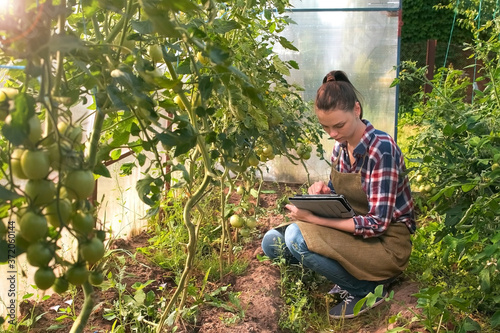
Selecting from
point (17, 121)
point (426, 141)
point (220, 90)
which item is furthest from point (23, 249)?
point (426, 141)

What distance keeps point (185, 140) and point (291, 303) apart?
5.53 ft

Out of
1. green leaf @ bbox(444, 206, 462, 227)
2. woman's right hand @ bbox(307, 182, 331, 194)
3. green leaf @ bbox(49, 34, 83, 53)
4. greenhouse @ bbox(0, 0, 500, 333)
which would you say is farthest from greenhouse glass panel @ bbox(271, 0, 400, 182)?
green leaf @ bbox(49, 34, 83, 53)

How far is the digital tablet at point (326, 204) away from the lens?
7.22 ft

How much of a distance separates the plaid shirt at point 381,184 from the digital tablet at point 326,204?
0.22 feet

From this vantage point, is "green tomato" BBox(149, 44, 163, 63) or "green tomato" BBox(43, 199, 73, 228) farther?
"green tomato" BBox(149, 44, 163, 63)

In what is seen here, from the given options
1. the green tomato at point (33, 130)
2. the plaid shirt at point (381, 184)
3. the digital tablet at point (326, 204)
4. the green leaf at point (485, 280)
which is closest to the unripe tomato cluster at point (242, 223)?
the digital tablet at point (326, 204)

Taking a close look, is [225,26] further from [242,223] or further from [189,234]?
[242,223]

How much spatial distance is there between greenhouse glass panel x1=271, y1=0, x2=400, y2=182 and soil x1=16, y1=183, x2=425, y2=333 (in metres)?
2.00

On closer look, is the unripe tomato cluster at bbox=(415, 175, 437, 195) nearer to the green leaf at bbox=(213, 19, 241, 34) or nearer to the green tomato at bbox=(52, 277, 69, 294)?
the green leaf at bbox=(213, 19, 241, 34)

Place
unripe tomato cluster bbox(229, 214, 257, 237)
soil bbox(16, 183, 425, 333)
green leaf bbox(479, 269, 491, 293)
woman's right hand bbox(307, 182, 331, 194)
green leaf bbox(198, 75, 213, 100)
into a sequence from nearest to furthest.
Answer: green leaf bbox(198, 75, 213, 100)
green leaf bbox(479, 269, 491, 293)
soil bbox(16, 183, 425, 333)
unripe tomato cluster bbox(229, 214, 257, 237)
woman's right hand bbox(307, 182, 331, 194)

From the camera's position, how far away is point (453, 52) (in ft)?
28.7

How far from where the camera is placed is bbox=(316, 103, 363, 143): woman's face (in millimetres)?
2201

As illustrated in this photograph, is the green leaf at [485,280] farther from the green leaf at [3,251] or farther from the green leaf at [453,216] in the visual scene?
the green leaf at [3,251]

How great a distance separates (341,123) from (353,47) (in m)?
2.23
